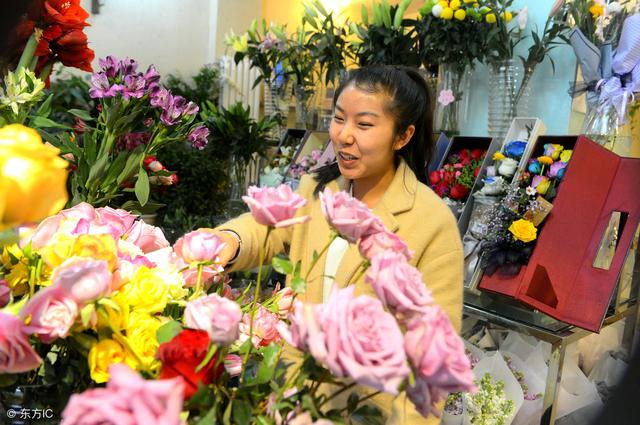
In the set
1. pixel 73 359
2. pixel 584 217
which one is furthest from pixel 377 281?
pixel 584 217

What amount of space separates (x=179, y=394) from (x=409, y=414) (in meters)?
0.68

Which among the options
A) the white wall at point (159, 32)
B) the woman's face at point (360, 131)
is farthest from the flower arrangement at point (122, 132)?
the white wall at point (159, 32)

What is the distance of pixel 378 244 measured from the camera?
1.62 ft

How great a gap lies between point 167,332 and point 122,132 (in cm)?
64

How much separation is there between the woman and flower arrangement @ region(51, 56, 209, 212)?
20 centimetres

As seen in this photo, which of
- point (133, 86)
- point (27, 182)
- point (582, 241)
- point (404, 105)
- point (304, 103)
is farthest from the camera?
point (304, 103)

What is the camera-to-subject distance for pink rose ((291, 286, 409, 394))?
1.24ft

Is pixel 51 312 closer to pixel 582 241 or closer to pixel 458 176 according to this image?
pixel 582 241

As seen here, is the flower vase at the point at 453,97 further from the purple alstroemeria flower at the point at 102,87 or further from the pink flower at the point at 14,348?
the pink flower at the point at 14,348

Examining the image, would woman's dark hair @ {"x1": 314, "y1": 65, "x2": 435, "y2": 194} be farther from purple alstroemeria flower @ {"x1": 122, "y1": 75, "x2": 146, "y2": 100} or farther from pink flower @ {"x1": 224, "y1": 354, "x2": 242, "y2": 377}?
pink flower @ {"x1": 224, "y1": 354, "x2": 242, "y2": 377}

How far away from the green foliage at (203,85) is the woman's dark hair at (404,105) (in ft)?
13.7

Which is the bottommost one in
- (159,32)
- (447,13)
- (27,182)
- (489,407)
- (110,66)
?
(489,407)

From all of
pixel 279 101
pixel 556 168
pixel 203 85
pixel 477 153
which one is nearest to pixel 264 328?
pixel 556 168

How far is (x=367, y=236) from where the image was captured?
505mm
